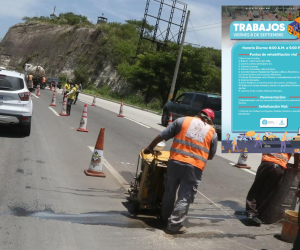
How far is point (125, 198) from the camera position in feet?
26.7

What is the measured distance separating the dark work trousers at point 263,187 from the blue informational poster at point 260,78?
162cm

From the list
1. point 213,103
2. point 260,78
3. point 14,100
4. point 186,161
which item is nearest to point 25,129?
point 14,100

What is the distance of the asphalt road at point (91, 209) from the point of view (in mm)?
5832

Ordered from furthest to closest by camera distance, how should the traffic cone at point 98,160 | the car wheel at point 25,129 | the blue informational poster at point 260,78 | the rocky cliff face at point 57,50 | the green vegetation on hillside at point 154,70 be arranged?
the rocky cliff face at point 57,50 < the green vegetation on hillside at point 154,70 < the car wheel at point 25,129 < the traffic cone at point 98,160 < the blue informational poster at point 260,78

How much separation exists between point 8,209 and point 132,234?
178 cm

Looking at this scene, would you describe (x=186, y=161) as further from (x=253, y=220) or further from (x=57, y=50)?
(x=57, y=50)

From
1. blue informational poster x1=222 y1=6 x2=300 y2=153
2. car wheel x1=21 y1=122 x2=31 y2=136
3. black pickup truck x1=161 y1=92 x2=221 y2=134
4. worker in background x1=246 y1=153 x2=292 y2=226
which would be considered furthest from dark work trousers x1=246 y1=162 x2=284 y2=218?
black pickup truck x1=161 y1=92 x2=221 y2=134

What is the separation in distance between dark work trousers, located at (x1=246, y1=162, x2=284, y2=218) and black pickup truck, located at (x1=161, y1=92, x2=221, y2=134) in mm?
11734

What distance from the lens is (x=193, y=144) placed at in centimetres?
A: 637

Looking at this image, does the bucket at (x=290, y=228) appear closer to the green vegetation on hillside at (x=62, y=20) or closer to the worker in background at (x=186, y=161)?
the worker in background at (x=186, y=161)

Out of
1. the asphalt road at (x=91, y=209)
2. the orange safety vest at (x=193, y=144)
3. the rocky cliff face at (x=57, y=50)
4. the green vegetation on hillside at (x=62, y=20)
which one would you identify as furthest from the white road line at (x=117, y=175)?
the green vegetation on hillside at (x=62, y=20)

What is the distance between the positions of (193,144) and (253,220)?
175 centimetres

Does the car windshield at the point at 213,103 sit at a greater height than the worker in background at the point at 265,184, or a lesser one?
greater

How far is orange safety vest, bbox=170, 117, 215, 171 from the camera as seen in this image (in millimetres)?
6355
